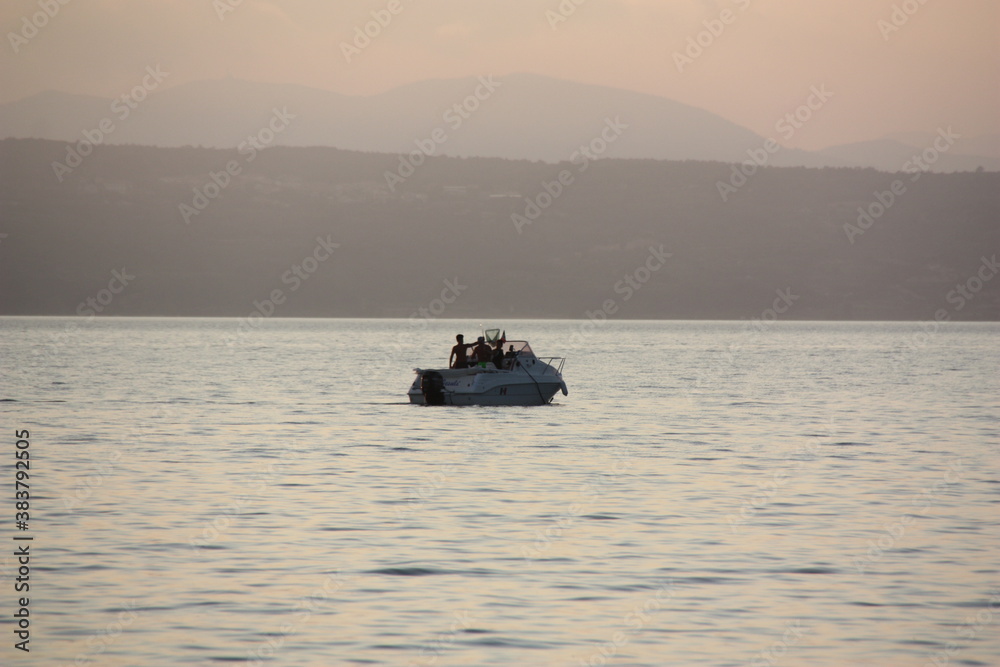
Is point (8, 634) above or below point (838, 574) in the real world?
below

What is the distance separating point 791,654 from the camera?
14914 mm

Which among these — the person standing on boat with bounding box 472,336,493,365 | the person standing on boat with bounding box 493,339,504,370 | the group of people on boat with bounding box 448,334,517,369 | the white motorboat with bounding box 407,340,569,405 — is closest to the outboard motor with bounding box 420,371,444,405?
the white motorboat with bounding box 407,340,569,405

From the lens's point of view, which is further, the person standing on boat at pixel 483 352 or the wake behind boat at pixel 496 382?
the wake behind boat at pixel 496 382

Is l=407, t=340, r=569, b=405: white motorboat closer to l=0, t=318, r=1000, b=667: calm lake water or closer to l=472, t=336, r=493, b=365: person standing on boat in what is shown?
l=472, t=336, r=493, b=365: person standing on boat

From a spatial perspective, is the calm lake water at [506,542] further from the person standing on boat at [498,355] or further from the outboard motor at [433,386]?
the outboard motor at [433,386]

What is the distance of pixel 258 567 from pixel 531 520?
623 centimetres

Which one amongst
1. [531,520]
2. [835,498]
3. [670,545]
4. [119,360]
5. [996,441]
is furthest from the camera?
[119,360]

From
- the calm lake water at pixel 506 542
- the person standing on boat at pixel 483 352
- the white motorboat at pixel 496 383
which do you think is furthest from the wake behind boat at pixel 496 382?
the calm lake water at pixel 506 542

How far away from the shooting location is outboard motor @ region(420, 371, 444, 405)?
53850 mm

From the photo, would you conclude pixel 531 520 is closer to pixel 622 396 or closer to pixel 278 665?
pixel 278 665

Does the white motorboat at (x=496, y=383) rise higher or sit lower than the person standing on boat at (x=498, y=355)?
lower

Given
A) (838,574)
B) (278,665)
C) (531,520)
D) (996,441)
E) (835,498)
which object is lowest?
(278,665)

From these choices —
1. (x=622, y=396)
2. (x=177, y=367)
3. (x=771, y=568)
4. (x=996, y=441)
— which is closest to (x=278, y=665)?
(x=771, y=568)

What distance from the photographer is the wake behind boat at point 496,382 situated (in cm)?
5278
